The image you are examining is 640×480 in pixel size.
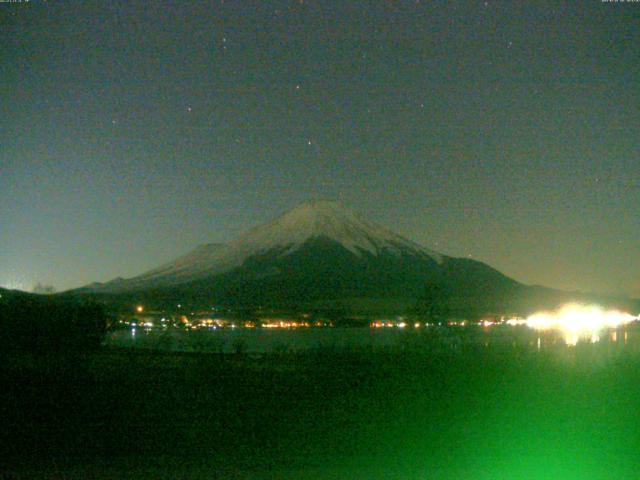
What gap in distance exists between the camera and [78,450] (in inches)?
411

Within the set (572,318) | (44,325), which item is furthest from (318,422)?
(572,318)

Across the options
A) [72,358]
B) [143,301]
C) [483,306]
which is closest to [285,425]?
[72,358]

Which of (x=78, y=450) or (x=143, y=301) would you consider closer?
(x=78, y=450)

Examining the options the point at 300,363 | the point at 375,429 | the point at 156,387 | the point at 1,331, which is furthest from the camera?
the point at 1,331

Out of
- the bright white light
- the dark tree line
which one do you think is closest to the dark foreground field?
the dark tree line

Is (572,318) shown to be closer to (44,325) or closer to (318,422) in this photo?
(44,325)

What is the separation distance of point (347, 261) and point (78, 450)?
81302 millimetres

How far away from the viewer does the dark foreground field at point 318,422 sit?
9789 mm

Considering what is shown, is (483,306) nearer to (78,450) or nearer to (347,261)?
(347,261)

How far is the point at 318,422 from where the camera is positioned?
12.6m

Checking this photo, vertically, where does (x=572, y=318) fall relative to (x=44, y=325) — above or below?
above

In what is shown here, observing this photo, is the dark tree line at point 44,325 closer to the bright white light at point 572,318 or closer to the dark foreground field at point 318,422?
the dark foreground field at point 318,422

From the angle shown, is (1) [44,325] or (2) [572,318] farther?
(2) [572,318]

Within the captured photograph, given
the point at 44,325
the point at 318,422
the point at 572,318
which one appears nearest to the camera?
the point at 318,422
